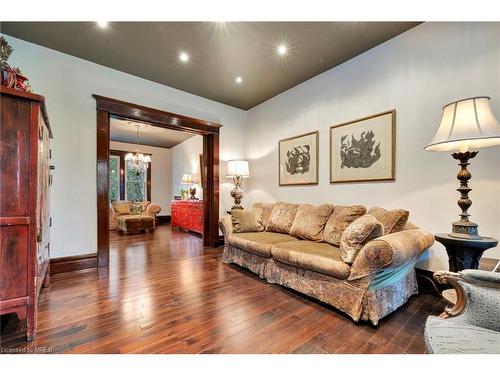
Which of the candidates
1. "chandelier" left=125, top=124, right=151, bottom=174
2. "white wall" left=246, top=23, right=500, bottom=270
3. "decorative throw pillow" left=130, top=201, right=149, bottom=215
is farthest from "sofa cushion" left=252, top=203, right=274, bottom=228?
"chandelier" left=125, top=124, right=151, bottom=174

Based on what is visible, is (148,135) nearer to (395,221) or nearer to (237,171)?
(237,171)

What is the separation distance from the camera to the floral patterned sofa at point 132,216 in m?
5.73

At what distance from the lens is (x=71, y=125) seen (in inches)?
117

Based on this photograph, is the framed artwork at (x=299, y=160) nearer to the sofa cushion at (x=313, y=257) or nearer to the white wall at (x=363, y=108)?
the white wall at (x=363, y=108)

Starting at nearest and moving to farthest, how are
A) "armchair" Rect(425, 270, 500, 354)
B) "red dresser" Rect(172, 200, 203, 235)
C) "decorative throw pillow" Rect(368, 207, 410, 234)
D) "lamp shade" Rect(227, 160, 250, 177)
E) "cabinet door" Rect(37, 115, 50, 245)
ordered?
"armchair" Rect(425, 270, 500, 354), "cabinet door" Rect(37, 115, 50, 245), "decorative throw pillow" Rect(368, 207, 410, 234), "lamp shade" Rect(227, 160, 250, 177), "red dresser" Rect(172, 200, 203, 235)

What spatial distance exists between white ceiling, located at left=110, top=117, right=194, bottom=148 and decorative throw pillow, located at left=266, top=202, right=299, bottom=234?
13.3 ft

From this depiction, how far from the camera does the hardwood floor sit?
59.4 inches

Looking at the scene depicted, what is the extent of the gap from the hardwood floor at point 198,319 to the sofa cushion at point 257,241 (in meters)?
0.35

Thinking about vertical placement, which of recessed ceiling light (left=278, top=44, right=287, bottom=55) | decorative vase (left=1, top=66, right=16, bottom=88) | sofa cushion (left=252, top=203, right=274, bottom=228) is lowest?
sofa cushion (left=252, top=203, right=274, bottom=228)

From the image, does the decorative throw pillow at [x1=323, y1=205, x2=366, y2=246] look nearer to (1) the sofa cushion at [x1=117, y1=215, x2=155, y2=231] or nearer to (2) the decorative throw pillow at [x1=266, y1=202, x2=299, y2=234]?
(2) the decorative throw pillow at [x1=266, y1=202, x2=299, y2=234]

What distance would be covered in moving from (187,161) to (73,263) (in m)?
4.87
